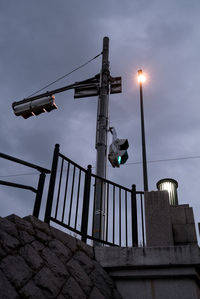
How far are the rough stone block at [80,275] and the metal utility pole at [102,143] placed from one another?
1.79 m

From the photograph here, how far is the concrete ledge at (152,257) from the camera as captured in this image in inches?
176

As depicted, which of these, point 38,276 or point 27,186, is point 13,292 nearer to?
point 38,276

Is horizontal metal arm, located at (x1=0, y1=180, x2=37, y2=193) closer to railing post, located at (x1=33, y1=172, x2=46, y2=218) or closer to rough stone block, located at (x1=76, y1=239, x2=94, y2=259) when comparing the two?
railing post, located at (x1=33, y1=172, x2=46, y2=218)

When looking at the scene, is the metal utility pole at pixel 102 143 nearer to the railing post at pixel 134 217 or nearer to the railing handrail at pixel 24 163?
the railing post at pixel 134 217

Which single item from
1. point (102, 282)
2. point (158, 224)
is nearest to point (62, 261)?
point (102, 282)

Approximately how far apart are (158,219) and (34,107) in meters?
6.33

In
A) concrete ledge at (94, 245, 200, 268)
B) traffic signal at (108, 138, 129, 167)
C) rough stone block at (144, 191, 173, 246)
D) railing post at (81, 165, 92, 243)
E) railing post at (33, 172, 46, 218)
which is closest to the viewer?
concrete ledge at (94, 245, 200, 268)

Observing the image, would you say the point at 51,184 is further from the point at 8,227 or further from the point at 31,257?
the point at 31,257

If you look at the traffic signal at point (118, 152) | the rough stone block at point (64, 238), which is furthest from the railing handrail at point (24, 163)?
the traffic signal at point (118, 152)

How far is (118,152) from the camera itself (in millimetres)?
8461

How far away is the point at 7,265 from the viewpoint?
3279 millimetres

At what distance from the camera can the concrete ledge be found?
14.7 feet

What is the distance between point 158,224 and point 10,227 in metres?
2.98

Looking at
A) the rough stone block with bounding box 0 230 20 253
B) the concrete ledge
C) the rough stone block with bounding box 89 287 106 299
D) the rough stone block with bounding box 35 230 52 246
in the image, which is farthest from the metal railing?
the rough stone block with bounding box 89 287 106 299
